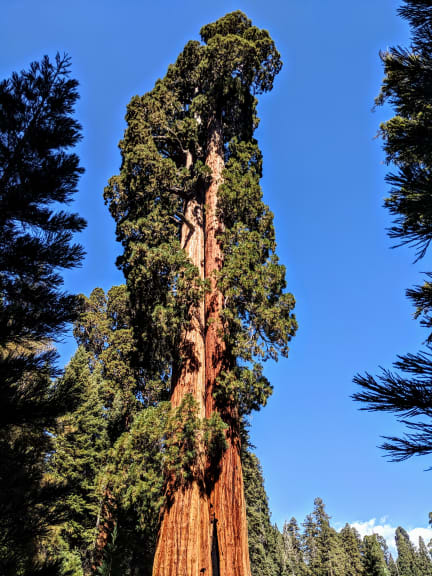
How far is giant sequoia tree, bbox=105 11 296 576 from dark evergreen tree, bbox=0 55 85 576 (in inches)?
88.3

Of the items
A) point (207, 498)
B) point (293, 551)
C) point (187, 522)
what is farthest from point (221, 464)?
point (293, 551)

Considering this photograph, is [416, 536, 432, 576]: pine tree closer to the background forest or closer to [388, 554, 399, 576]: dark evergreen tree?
[388, 554, 399, 576]: dark evergreen tree

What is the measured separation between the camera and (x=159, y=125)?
884 cm

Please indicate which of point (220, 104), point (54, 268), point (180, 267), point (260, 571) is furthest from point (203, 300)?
point (260, 571)

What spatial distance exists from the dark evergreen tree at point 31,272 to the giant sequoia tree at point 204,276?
224 cm

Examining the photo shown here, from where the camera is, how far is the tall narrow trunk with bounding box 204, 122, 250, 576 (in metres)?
4.88

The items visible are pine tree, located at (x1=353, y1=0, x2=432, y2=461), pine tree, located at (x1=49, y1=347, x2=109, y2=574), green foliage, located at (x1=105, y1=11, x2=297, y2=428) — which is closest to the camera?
pine tree, located at (x1=353, y1=0, x2=432, y2=461)

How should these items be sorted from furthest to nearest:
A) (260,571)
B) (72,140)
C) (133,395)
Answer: (260,571) → (133,395) → (72,140)

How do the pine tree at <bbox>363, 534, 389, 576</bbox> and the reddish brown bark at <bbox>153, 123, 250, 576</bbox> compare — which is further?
the pine tree at <bbox>363, 534, 389, 576</bbox>

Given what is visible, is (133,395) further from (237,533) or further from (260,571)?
(260,571)

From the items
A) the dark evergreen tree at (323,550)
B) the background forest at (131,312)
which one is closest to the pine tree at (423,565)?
the dark evergreen tree at (323,550)

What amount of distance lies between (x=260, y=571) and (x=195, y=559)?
22612 millimetres

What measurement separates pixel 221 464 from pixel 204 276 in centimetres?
363

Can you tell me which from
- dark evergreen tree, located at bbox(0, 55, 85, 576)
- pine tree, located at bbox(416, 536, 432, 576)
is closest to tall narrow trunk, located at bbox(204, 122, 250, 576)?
dark evergreen tree, located at bbox(0, 55, 85, 576)
